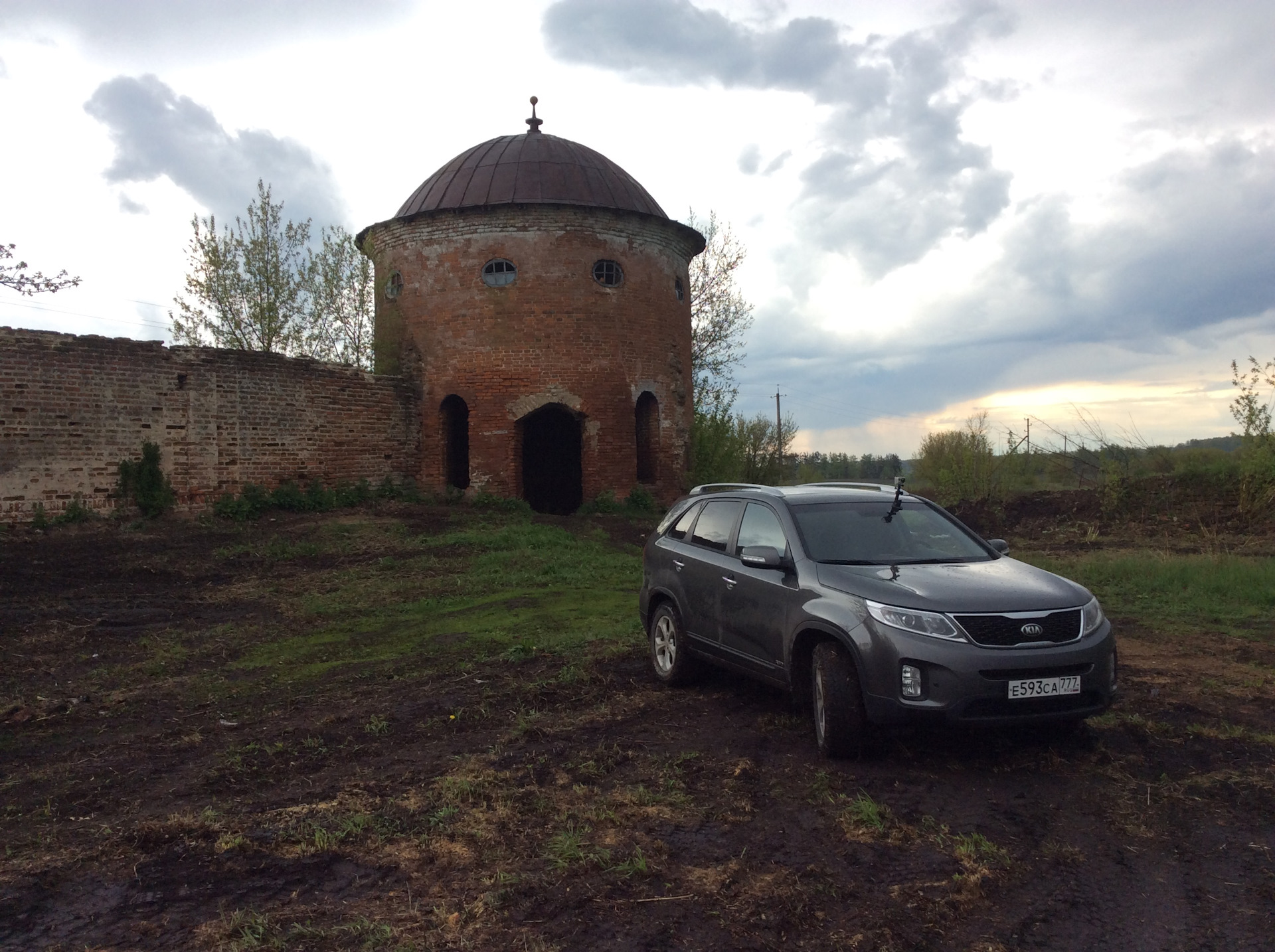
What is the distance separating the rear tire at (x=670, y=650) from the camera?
6855 mm

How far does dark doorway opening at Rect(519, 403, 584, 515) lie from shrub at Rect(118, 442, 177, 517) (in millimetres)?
9246

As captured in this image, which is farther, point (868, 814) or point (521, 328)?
point (521, 328)

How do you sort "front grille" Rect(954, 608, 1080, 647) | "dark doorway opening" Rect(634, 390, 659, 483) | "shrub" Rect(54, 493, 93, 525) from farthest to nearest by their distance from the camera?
"dark doorway opening" Rect(634, 390, 659, 483), "shrub" Rect(54, 493, 93, 525), "front grille" Rect(954, 608, 1080, 647)

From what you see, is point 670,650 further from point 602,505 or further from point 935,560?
point 602,505

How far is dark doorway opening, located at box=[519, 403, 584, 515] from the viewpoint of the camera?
2323 cm

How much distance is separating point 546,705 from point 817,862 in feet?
9.70

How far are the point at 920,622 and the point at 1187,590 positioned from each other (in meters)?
8.17

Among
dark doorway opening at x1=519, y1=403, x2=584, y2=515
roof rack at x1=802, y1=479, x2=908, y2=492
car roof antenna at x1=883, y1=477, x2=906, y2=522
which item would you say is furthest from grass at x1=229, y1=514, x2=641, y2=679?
dark doorway opening at x1=519, y1=403, x2=584, y2=515

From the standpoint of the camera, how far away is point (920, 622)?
487 cm

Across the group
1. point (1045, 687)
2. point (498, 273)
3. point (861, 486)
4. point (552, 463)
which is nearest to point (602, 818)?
point (1045, 687)

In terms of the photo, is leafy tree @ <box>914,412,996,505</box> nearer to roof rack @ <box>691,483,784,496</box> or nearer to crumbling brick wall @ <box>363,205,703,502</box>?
crumbling brick wall @ <box>363,205,703,502</box>

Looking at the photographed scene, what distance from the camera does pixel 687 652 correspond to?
681 centimetres

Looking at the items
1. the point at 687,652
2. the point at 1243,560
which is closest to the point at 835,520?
the point at 687,652

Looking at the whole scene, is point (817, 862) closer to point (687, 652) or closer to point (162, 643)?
point (687, 652)
